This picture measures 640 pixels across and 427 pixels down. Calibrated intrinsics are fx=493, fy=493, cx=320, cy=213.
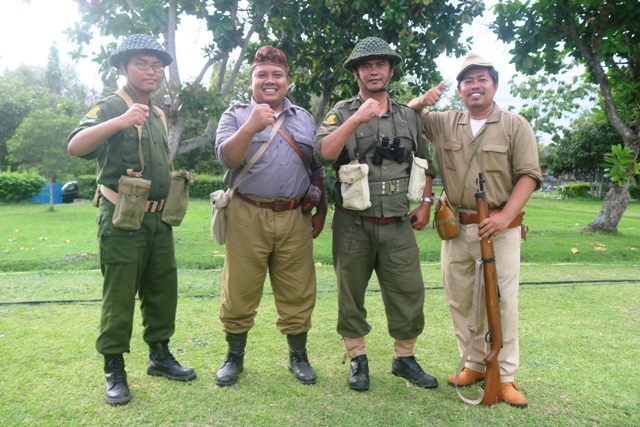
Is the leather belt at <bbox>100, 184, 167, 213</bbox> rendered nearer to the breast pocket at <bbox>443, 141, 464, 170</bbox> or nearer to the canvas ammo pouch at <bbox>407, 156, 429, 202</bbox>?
the canvas ammo pouch at <bbox>407, 156, 429, 202</bbox>

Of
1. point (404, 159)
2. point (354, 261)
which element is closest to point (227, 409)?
point (354, 261)

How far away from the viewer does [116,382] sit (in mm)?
3053

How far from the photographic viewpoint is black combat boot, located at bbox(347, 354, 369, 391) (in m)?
3.20

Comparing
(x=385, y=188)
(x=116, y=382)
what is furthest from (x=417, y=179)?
(x=116, y=382)

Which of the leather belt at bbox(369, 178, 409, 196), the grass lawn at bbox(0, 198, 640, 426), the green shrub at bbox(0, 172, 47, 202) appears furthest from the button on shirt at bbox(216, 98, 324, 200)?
the green shrub at bbox(0, 172, 47, 202)

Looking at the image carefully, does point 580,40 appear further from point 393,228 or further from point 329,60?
point 393,228

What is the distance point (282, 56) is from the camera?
10.9ft

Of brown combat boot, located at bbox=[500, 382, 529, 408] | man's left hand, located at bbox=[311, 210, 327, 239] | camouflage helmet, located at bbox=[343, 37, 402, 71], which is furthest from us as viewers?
man's left hand, located at bbox=[311, 210, 327, 239]

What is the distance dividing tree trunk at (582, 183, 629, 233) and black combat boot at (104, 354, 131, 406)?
10720mm

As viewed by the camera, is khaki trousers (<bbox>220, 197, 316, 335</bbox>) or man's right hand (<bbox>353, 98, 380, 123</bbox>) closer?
man's right hand (<bbox>353, 98, 380, 123</bbox>)

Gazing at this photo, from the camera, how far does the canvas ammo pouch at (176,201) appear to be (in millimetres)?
3271

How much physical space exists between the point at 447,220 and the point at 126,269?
2.06 metres

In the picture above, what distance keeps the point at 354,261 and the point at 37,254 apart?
7.10 meters

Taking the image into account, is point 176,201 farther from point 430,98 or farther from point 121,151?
point 430,98
